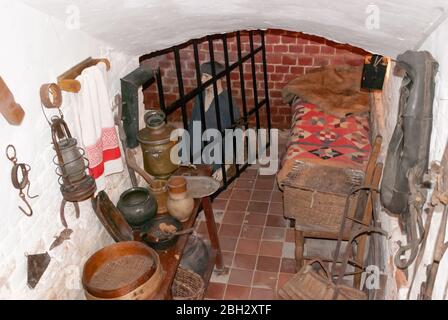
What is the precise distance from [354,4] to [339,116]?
2.50 m

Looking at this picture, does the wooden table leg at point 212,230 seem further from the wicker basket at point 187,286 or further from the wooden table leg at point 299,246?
the wooden table leg at point 299,246

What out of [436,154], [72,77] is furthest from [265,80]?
[436,154]

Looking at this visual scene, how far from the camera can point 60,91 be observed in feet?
7.47

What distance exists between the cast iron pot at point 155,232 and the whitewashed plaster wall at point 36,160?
370mm

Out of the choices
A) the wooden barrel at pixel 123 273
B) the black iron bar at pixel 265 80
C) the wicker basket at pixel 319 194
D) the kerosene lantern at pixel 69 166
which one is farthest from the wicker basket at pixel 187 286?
the black iron bar at pixel 265 80

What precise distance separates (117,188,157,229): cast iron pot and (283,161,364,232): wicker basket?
1153mm

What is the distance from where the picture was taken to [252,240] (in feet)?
13.9

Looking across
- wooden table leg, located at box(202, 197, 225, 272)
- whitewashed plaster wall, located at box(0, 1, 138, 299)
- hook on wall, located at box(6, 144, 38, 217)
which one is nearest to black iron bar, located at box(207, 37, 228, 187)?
wooden table leg, located at box(202, 197, 225, 272)

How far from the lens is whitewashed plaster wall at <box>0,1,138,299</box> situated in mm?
1926

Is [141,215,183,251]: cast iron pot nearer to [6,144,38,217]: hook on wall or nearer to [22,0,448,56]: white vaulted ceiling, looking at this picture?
[6,144,38,217]: hook on wall

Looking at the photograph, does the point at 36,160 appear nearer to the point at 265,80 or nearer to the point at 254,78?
the point at 254,78

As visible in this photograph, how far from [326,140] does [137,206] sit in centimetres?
199
